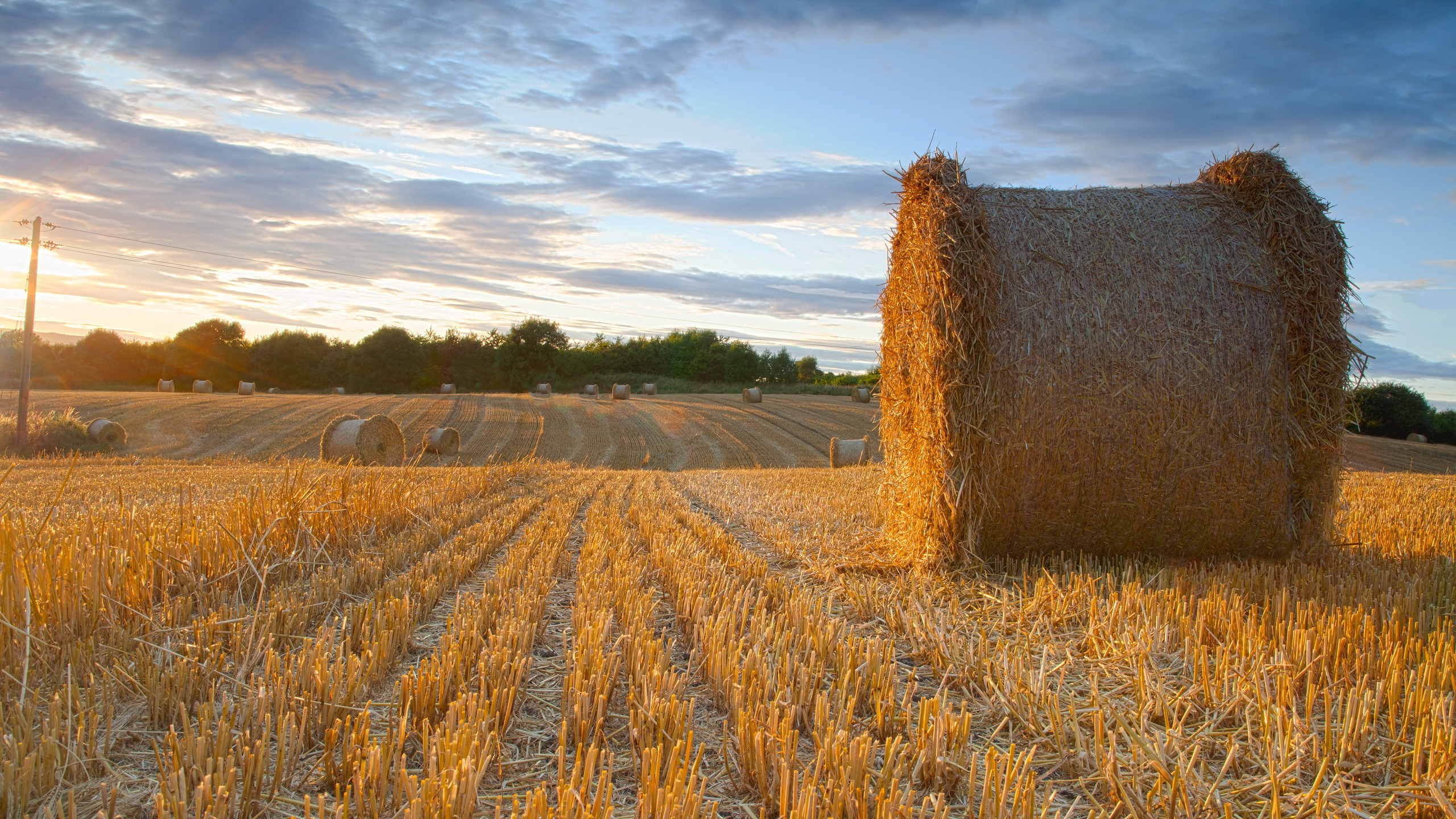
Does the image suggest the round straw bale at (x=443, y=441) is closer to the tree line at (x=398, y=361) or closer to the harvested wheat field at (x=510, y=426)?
the harvested wheat field at (x=510, y=426)

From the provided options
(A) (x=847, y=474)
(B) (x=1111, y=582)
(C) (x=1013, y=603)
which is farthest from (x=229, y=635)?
(A) (x=847, y=474)

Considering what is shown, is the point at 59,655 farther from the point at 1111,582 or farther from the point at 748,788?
the point at 1111,582

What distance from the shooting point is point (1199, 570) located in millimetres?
4613

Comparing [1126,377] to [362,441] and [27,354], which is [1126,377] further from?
[27,354]

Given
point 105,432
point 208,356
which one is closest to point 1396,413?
point 105,432

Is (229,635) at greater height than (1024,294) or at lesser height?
lesser

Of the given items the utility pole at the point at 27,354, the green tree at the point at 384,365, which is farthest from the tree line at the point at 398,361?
the utility pole at the point at 27,354

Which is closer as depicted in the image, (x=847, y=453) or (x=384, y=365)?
(x=847, y=453)

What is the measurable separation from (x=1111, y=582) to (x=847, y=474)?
27.0 feet

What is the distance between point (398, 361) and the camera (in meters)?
67.4

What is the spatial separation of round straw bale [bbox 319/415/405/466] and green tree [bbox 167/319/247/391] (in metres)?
58.9

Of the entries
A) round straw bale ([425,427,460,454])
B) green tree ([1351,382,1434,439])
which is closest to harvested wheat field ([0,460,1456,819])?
round straw bale ([425,427,460,454])

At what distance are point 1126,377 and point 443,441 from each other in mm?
21378

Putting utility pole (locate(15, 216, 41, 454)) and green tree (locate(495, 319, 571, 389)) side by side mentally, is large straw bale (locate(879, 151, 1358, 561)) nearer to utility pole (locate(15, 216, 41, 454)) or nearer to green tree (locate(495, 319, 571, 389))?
utility pole (locate(15, 216, 41, 454))
